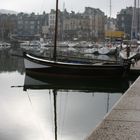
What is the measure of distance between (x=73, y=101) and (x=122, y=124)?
36.2 ft

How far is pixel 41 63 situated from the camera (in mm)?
29953

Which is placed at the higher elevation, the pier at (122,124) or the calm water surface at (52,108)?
the pier at (122,124)

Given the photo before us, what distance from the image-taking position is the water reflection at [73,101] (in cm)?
1329

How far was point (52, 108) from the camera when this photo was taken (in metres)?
17.6

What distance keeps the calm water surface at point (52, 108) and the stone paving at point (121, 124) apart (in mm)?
1969

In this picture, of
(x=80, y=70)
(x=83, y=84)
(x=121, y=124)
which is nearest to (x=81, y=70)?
(x=80, y=70)

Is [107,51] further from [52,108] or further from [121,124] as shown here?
[121,124]

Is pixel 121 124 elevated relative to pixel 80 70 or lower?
elevated

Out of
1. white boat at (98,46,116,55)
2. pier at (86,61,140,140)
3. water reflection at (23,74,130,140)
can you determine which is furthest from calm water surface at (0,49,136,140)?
white boat at (98,46,116,55)

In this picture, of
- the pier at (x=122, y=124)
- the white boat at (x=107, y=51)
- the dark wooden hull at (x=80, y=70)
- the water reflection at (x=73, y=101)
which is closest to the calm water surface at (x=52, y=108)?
the water reflection at (x=73, y=101)

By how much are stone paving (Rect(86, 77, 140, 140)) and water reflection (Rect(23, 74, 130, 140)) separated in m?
1.99

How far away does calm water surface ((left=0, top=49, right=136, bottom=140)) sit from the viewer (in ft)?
41.9

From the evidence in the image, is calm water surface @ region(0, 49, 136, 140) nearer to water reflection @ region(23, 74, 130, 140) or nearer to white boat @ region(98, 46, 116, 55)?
water reflection @ region(23, 74, 130, 140)

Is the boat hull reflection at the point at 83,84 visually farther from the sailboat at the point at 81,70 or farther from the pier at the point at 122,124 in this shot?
the pier at the point at 122,124
